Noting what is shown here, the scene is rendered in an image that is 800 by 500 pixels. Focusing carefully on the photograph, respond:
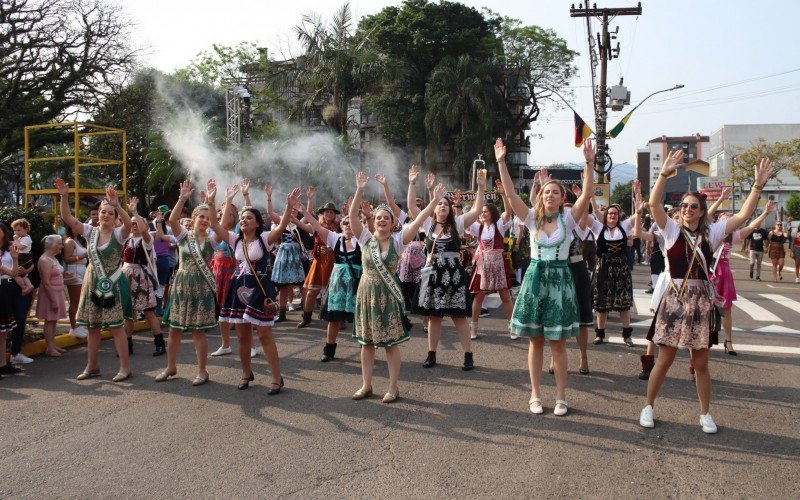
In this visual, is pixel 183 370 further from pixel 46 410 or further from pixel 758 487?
pixel 758 487

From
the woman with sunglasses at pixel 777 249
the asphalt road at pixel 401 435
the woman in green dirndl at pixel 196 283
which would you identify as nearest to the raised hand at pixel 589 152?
the asphalt road at pixel 401 435

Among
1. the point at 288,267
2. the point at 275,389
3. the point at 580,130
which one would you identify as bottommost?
the point at 275,389

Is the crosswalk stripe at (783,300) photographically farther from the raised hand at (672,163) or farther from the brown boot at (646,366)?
the raised hand at (672,163)

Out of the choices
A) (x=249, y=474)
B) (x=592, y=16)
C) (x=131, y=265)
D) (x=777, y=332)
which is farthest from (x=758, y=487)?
(x=592, y=16)

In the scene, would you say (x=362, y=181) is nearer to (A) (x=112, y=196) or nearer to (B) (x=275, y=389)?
(B) (x=275, y=389)

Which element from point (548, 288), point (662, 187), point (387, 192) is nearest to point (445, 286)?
point (387, 192)

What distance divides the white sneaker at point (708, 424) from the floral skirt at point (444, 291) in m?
2.64

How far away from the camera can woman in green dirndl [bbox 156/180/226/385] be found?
653 centimetres

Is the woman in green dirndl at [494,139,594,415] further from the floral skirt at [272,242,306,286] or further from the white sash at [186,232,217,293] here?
the floral skirt at [272,242,306,286]

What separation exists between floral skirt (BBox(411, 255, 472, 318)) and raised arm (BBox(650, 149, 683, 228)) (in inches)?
103

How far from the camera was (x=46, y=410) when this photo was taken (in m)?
5.88

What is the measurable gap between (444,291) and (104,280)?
354 centimetres

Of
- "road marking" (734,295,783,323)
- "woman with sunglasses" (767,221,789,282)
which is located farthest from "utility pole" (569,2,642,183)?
"road marking" (734,295,783,323)

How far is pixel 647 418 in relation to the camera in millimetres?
5156
